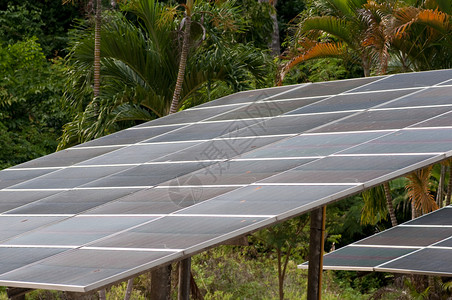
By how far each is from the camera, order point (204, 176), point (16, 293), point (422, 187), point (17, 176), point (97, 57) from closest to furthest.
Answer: point (204, 176), point (16, 293), point (17, 176), point (97, 57), point (422, 187)

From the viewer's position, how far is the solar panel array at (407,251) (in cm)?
1001

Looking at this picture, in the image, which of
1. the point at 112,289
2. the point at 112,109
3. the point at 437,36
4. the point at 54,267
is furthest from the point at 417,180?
the point at 54,267

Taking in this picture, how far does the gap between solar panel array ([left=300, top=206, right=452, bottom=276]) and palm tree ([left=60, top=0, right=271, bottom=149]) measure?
16.8ft

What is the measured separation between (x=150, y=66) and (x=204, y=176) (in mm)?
9453

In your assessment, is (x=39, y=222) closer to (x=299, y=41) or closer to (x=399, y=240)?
(x=399, y=240)

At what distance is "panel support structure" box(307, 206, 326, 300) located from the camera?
8.55 m

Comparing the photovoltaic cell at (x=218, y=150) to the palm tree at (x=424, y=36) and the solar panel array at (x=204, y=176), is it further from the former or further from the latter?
the palm tree at (x=424, y=36)

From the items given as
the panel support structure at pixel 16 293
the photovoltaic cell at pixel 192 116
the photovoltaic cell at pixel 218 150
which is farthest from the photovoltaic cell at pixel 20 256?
the photovoltaic cell at pixel 192 116

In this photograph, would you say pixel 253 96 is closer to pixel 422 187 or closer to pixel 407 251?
pixel 407 251

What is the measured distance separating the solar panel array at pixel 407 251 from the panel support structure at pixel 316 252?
1664 mm

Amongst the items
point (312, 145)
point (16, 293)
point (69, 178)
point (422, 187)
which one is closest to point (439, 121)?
point (312, 145)

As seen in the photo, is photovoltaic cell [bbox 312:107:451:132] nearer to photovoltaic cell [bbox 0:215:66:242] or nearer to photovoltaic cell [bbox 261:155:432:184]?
photovoltaic cell [bbox 261:155:432:184]

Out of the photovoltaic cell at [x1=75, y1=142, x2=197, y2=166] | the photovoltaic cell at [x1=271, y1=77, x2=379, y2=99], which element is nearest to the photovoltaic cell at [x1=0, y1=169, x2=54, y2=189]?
the photovoltaic cell at [x1=75, y1=142, x2=197, y2=166]

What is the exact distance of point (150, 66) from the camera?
1599 centimetres
